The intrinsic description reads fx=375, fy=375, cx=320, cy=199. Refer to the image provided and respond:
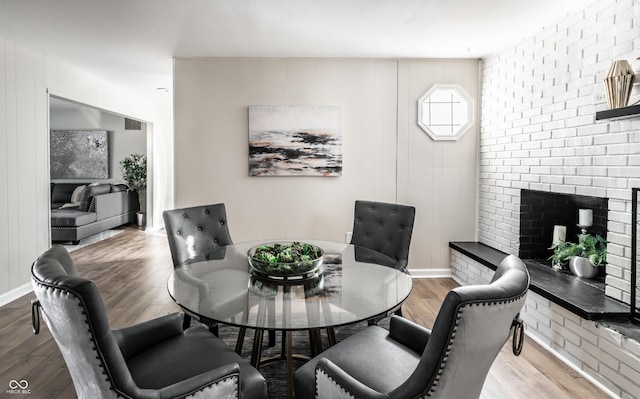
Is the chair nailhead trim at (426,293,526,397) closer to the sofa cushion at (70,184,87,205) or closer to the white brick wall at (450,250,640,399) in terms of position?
the white brick wall at (450,250,640,399)

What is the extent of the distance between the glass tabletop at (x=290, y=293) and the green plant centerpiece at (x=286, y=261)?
4 cm

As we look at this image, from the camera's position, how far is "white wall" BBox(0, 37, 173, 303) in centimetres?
346

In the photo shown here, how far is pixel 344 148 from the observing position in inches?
162

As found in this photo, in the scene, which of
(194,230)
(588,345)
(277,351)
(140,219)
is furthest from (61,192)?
(588,345)

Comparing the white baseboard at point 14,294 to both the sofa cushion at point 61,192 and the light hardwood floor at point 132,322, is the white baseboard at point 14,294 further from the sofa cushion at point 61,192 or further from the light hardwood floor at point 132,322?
the sofa cushion at point 61,192

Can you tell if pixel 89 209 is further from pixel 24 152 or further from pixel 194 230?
pixel 194 230

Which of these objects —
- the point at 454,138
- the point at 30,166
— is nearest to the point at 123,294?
the point at 30,166

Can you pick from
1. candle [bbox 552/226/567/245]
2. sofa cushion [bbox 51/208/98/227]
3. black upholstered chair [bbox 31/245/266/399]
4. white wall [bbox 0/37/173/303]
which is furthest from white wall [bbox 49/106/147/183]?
candle [bbox 552/226/567/245]

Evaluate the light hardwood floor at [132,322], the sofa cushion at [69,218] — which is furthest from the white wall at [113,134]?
the light hardwood floor at [132,322]

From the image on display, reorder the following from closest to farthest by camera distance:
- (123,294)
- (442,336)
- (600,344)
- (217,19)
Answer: (442,336)
(600,344)
(217,19)
(123,294)

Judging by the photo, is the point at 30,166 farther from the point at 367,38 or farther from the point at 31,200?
the point at 367,38

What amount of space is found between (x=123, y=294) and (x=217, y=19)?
8.88ft

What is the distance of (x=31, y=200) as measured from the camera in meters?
3.85

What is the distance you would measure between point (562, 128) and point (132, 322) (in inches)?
145
